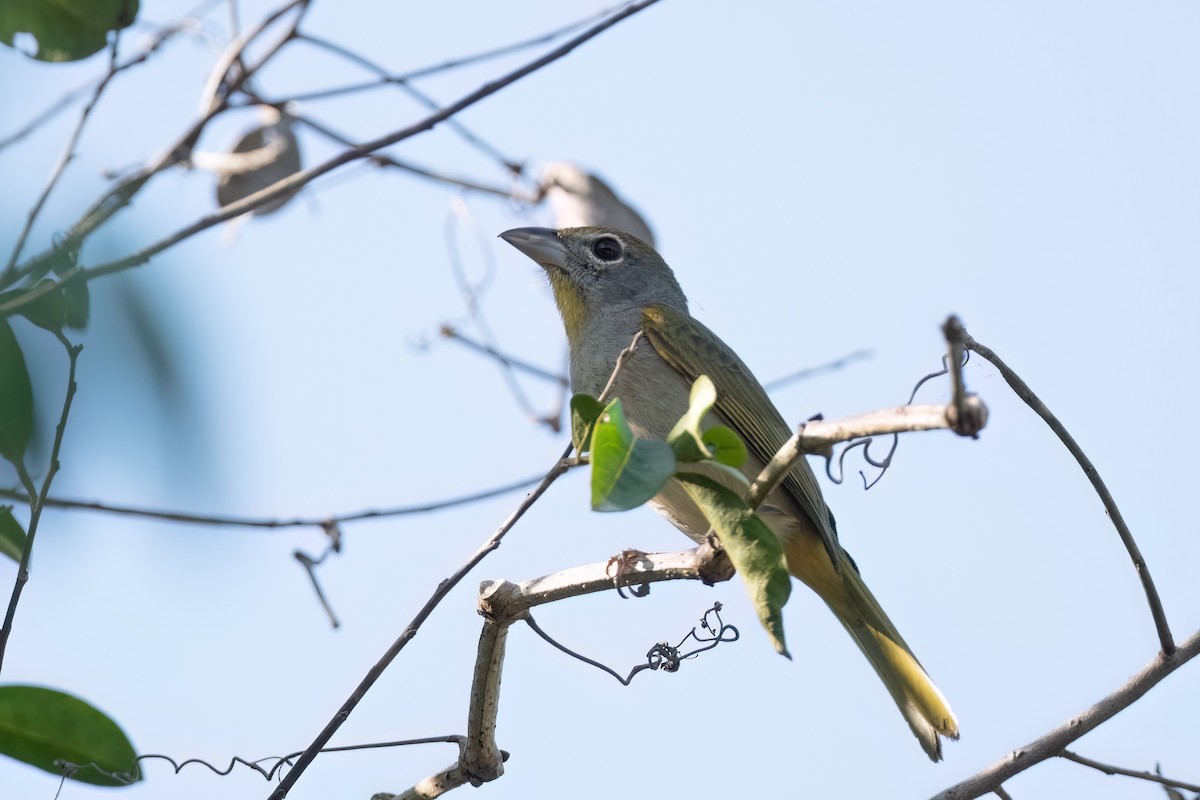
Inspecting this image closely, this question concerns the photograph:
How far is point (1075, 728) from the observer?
2482mm

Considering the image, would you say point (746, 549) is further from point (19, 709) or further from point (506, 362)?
point (506, 362)

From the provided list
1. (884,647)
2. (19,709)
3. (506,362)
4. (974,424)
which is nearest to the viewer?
(974,424)

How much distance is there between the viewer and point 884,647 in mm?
4098

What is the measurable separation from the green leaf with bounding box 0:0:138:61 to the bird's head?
2282 mm

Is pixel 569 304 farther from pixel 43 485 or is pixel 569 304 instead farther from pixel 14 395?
pixel 14 395

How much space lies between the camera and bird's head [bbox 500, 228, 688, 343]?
527cm

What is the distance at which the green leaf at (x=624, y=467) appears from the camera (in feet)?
5.86

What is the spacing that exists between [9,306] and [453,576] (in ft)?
4.53

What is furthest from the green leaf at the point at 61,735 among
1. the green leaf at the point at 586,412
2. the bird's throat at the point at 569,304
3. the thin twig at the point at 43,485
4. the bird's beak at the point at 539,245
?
the bird's beak at the point at 539,245

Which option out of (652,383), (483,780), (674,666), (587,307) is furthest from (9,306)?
(587,307)

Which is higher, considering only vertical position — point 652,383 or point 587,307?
point 587,307

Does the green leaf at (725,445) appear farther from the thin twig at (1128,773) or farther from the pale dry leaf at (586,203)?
the pale dry leaf at (586,203)

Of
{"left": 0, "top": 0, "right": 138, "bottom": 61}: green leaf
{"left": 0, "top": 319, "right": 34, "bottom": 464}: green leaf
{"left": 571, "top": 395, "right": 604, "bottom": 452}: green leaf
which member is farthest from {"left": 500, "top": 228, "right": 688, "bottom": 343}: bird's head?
{"left": 0, "top": 319, "right": 34, "bottom": 464}: green leaf

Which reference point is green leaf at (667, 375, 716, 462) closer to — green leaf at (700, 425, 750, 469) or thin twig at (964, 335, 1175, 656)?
green leaf at (700, 425, 750, 469)
